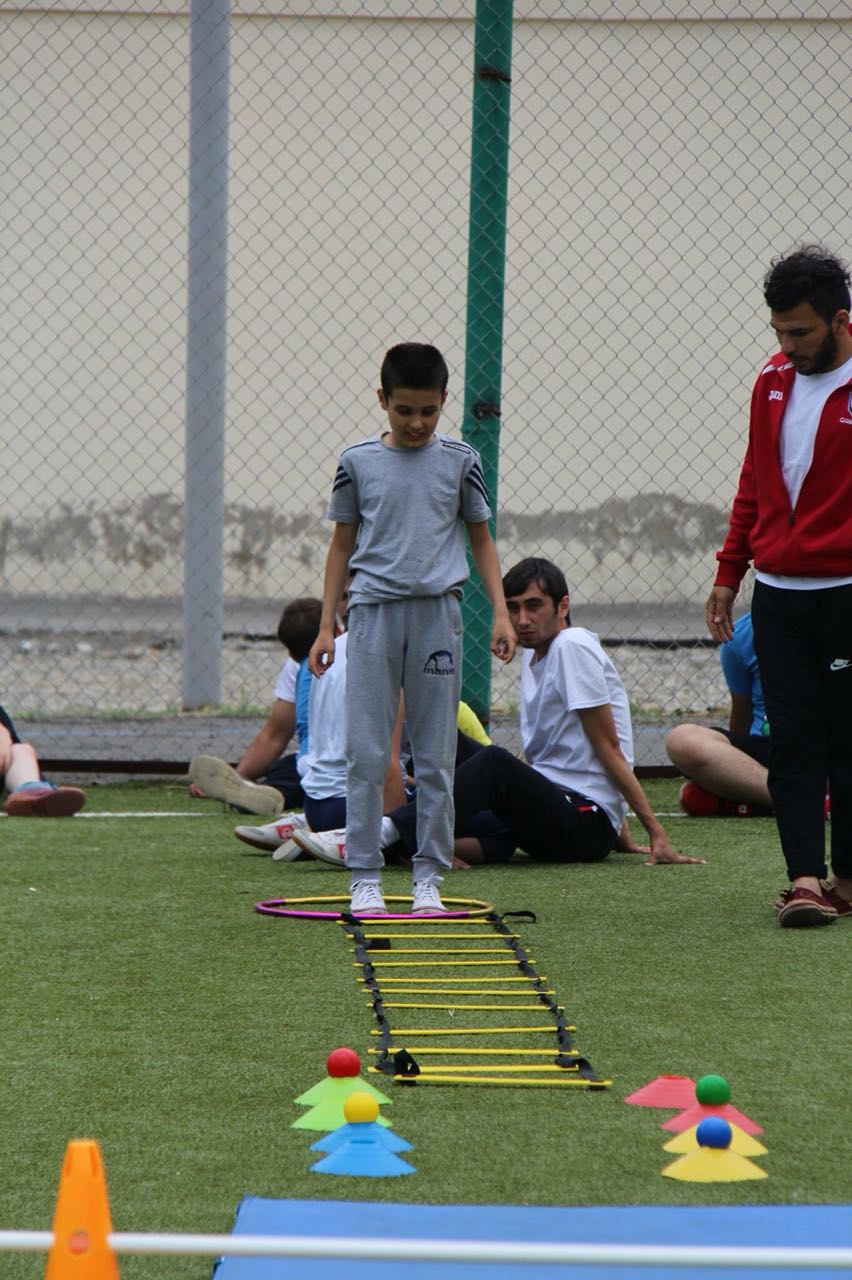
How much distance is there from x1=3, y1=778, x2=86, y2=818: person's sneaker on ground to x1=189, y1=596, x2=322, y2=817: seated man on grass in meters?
0.52

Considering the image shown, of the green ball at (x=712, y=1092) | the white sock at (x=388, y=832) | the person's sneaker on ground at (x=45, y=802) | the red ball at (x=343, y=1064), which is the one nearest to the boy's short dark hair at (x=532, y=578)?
the white sock at (x=388, y=832)

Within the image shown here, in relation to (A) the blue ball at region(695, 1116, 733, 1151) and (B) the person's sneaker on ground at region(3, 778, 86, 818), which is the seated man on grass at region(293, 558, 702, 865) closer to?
(B) the person's sneaker on ground at region(3, 778, 86, 818)

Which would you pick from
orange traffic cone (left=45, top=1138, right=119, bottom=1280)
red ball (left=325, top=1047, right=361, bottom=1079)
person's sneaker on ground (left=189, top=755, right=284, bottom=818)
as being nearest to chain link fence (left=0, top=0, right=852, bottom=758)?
person's sneaker on ground (left=189, top=755, right=284, bottom=818)

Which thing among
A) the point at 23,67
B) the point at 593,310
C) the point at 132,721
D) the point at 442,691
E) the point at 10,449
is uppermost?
the point at 23,67

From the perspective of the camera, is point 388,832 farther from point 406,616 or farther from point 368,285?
point 368,285

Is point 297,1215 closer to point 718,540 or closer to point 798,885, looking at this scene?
point 798,885

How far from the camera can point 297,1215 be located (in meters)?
2.24

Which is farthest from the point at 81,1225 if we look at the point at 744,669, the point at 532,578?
the point at 744,669

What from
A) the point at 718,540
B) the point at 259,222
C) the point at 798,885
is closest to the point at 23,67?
the point at 259,222

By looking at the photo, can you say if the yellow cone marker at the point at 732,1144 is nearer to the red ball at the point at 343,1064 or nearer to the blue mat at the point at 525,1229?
the blue mat at the point at 525,1229

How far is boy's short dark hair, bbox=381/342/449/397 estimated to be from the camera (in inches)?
174

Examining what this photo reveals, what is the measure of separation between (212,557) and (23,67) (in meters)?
2.43

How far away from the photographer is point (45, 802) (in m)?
6.39

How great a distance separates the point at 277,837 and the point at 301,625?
96cm
